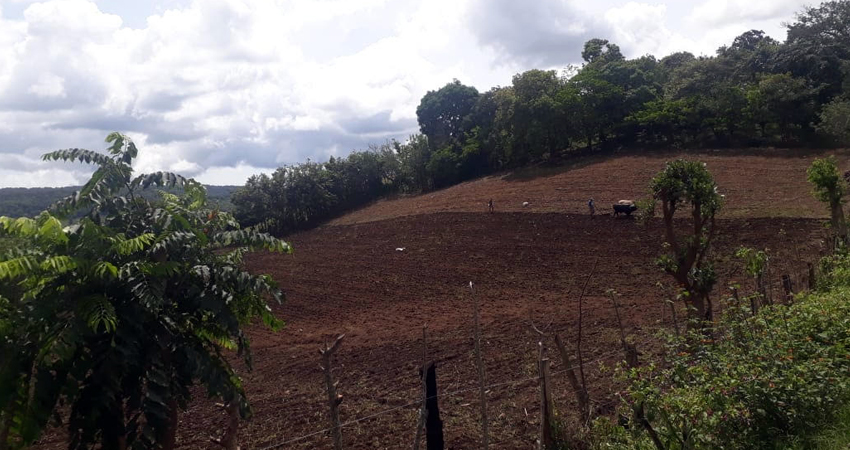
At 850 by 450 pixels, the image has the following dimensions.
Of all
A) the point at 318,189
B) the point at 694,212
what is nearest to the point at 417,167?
the point at 318,189

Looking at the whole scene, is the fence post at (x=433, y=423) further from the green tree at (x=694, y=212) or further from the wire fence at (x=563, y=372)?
the green tree at (x=694, y=212)

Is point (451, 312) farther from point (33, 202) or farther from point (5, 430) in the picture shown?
point (33, 202)

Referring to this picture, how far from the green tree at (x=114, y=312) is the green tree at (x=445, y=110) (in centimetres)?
4584

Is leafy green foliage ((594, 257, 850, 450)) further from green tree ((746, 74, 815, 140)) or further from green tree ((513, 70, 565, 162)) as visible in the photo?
green tree ((513, 70, 565, 162))

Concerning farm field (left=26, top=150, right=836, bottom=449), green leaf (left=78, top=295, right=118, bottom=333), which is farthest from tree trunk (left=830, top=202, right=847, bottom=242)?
green leaf (left=78, top=295, right=118, bottom=333)

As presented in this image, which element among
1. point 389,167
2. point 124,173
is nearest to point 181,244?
point 124,173

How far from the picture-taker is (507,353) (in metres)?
12.1

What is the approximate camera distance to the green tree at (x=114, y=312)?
427 cm

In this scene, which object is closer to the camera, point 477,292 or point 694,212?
point 694,212

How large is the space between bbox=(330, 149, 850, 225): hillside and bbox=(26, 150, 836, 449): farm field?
0.18 m

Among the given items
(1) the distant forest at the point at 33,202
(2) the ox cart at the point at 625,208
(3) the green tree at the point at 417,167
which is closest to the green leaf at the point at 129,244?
(1) the distant forest at the point at 33,202

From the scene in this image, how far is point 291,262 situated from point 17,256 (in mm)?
22767

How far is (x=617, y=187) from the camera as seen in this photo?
31.4m

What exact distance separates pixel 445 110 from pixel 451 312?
1485 inches
